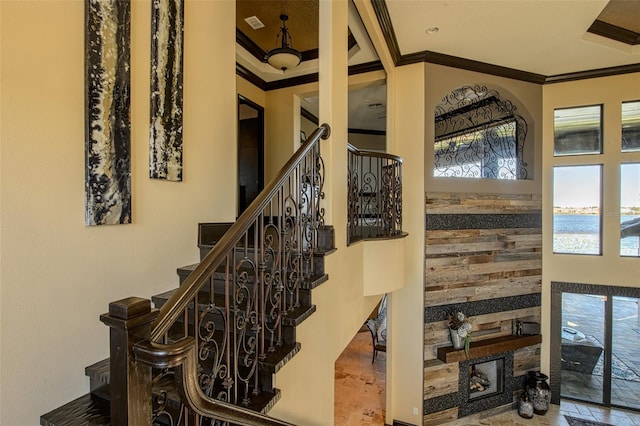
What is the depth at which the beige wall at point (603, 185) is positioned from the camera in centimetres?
504

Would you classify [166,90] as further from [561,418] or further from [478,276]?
[561,418]

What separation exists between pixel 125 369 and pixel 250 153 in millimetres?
4445

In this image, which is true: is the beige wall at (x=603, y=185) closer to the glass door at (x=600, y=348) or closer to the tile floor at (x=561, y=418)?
the glass door at (x=600, y=348)

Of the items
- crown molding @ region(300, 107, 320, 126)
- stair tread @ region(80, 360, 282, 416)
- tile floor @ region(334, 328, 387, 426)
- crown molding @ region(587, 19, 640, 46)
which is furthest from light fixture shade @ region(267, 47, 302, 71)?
tile floor @ region(334, 328, 387, 426)

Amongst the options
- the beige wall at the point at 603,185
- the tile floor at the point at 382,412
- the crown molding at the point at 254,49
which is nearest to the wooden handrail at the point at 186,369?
the crown molding at the point at 254,49

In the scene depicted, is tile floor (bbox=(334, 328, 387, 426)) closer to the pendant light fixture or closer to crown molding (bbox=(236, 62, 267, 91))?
the pendant light fixture

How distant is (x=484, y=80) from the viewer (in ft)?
16.4

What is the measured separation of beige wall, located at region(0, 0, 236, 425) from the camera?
146cm

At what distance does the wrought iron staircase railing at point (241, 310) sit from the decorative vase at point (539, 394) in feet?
17.2

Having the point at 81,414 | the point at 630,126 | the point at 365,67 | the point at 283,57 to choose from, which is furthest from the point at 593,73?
the point at 81,414

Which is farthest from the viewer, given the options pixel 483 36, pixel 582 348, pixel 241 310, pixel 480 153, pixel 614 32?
pixel 582 348

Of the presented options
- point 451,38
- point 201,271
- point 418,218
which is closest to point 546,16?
point 451,38

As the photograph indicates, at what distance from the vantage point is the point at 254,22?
3.92 meters

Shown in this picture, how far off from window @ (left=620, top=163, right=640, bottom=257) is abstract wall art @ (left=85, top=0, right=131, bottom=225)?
680 centimetres
